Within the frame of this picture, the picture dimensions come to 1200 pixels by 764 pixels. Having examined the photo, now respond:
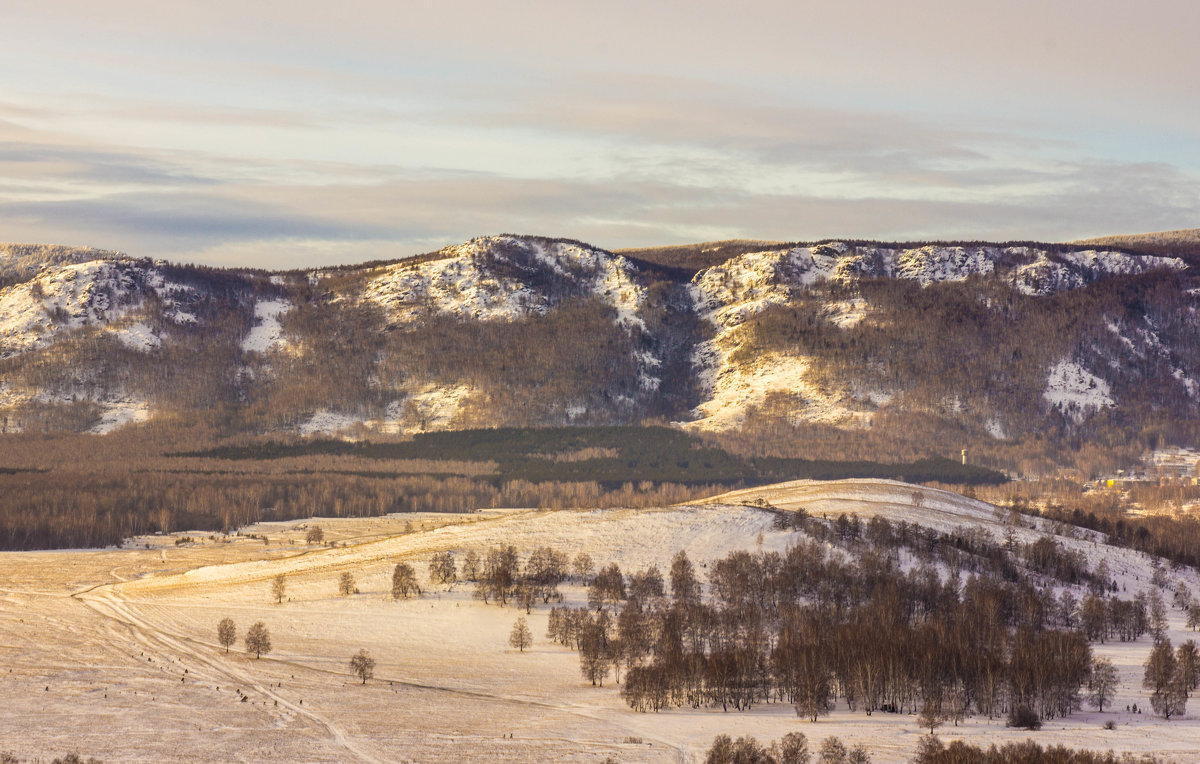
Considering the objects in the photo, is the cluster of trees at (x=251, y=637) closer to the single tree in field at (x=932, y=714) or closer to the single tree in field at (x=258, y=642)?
the single tree in field at (x=258, y=642)

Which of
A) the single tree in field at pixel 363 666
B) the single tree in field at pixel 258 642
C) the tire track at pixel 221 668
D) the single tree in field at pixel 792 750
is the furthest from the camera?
the single tree in field at pixel 258 642

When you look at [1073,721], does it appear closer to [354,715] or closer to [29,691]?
[354,715]

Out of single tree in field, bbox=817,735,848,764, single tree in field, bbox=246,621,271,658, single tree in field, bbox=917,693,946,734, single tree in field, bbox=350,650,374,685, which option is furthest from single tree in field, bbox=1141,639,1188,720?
single tree in field, bbox=246,621,271,658

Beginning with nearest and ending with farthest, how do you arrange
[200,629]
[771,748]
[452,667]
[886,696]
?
[771,748] → [886,696] → [452,667] → [200,629]

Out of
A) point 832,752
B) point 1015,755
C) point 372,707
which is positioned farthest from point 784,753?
point 372,707

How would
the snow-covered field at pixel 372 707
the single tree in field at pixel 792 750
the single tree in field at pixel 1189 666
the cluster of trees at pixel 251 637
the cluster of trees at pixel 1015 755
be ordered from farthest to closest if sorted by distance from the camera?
the cluster of trees at pixel 251 637 → the single tree in field at pixel 1189 666 → the snow-covered field at pixel 372 707 → the single tree in field at pixel 792 750 → the cluster of trees at pixel 1015 755

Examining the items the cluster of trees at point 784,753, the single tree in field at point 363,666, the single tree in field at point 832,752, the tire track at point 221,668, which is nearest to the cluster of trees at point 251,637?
the tire track at point 221,668

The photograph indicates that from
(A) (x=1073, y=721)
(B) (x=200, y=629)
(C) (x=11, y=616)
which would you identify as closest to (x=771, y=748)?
(A) (x=1073, y=721)
